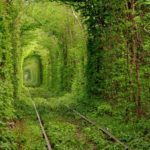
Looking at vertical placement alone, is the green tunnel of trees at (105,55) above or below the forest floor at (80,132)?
above

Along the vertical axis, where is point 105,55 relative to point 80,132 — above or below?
above

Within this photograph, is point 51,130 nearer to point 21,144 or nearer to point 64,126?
point 64,126

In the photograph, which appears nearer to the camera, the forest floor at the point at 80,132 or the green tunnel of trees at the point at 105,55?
the forest floor at the point at 80,132

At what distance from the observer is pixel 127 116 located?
19750mm

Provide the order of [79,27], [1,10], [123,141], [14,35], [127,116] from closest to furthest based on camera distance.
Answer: [123,141] → [127,116] → [1,10] → [14,35] → [79,27]

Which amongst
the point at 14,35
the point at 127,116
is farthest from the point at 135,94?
the point at 14,35

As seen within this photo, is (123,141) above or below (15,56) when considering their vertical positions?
below

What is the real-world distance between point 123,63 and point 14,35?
8.65 m

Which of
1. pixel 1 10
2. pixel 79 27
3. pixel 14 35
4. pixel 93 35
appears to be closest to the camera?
pixel 1 10

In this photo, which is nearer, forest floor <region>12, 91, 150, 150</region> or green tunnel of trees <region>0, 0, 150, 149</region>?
forest floor <region>12, 91, 150, 150</region>

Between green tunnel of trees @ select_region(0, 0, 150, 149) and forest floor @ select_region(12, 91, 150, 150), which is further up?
green tunnel of trees @ select_region(0, 0, 150, 149)

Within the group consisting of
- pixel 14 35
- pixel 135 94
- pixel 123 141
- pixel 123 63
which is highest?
pixel 14 35

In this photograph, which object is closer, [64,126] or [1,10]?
[64,126]

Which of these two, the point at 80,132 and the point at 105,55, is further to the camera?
the point at 105,55
